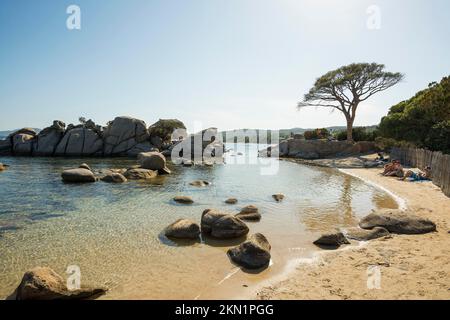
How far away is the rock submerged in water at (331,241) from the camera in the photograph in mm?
10680

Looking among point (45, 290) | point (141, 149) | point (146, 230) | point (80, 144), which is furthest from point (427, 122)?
point (80, 144)

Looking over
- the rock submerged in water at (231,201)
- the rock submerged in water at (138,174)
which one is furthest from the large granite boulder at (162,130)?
the rock submerged in water at (231,201)

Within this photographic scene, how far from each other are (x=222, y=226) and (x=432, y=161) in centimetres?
2155

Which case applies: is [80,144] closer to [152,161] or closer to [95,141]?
[95,141]

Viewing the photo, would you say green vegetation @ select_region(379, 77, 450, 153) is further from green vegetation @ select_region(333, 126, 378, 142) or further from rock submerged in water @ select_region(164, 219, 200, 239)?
rock submerged in water @ select_region(164, 219, 200, 239)

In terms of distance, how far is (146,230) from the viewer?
40.8 feet

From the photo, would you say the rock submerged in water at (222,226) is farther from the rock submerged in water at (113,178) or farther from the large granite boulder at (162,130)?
the large granite boulder at (162,130)

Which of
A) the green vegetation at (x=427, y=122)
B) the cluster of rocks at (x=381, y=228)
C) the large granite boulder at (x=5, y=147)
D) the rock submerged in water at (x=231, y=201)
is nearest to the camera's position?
the cluster of rocks at (x=381, y=228)

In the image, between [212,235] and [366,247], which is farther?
[212,235]

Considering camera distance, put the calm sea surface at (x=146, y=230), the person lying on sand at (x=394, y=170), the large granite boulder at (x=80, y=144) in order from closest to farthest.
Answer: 1. the calm sea surface at (x=146, y=230)
2. the person lying on sand at (x=394, y=170)
3. the large granite boulder at (x=80, y=144)

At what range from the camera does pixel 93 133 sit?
54.4 metres
